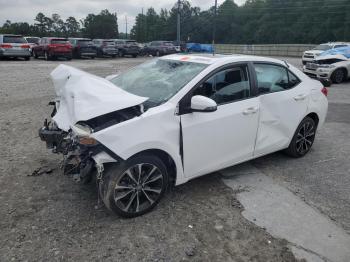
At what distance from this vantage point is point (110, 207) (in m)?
3.54

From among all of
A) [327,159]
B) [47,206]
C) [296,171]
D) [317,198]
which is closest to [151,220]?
[47,206]

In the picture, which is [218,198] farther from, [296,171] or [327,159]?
[327,159]

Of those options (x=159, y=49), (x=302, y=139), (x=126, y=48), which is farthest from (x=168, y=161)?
(x=159, y=49)

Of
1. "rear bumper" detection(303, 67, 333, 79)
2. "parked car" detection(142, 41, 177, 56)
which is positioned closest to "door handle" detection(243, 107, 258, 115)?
"rear bumper" detection(303, 67, 333, 79)

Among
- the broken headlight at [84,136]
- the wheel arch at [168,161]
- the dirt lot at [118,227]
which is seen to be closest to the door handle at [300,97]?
the dirt lot at [118,227]

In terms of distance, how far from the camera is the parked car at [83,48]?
27.5 m

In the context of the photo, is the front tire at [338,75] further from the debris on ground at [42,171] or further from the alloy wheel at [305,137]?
the debris on ground at [42,171]

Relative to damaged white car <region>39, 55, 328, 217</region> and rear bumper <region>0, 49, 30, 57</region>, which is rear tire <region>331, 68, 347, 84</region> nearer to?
damaged white car <region>39, 55, 328, 217</region>

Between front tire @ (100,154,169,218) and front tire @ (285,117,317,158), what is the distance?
8.08 ft

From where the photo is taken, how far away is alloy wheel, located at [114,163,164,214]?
3.54m

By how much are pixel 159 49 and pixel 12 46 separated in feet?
47.7

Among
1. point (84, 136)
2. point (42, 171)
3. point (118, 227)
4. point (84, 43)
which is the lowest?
point (118, 227)

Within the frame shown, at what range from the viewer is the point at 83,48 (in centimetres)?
2752

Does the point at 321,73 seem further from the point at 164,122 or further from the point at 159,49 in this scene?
the point at 159,49
